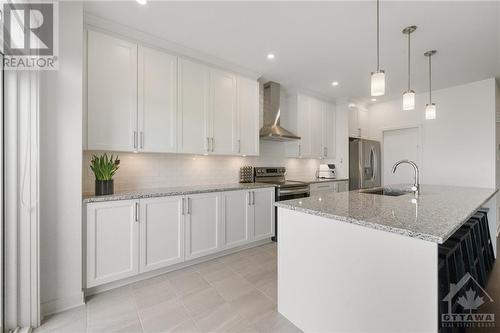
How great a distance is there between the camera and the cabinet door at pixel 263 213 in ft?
10.2

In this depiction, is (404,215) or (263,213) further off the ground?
(404,215)

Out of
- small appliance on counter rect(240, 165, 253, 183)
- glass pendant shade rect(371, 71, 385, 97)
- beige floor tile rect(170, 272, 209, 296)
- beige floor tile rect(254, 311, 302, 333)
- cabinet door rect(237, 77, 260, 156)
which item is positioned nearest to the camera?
beige floor tile rect(254, 311, 302, 333)

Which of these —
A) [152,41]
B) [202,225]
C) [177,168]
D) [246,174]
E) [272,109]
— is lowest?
[202,225]

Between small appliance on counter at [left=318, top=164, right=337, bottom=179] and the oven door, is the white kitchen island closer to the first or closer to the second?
the oven door

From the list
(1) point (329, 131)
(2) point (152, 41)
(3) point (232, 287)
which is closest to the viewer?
(3) point (232, 287)

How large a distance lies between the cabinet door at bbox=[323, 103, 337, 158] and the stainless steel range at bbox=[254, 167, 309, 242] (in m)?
1.19

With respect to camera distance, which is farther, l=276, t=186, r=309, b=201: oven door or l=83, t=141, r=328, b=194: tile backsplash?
l=276, t=186, r=309, b=201: oven door

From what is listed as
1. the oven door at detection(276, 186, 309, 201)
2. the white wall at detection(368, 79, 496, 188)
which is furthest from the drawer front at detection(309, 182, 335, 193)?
the white wall at detection(368, 79, 496, 188)

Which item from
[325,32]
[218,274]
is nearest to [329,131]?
[325,32]

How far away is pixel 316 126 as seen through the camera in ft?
14.4

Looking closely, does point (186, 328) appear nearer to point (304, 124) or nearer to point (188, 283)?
point (188, 283)

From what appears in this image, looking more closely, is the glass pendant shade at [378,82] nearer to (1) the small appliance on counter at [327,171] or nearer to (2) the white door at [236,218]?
(2) the white door at [236,218]

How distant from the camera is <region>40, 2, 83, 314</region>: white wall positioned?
1726 mm

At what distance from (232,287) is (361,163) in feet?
11.9
